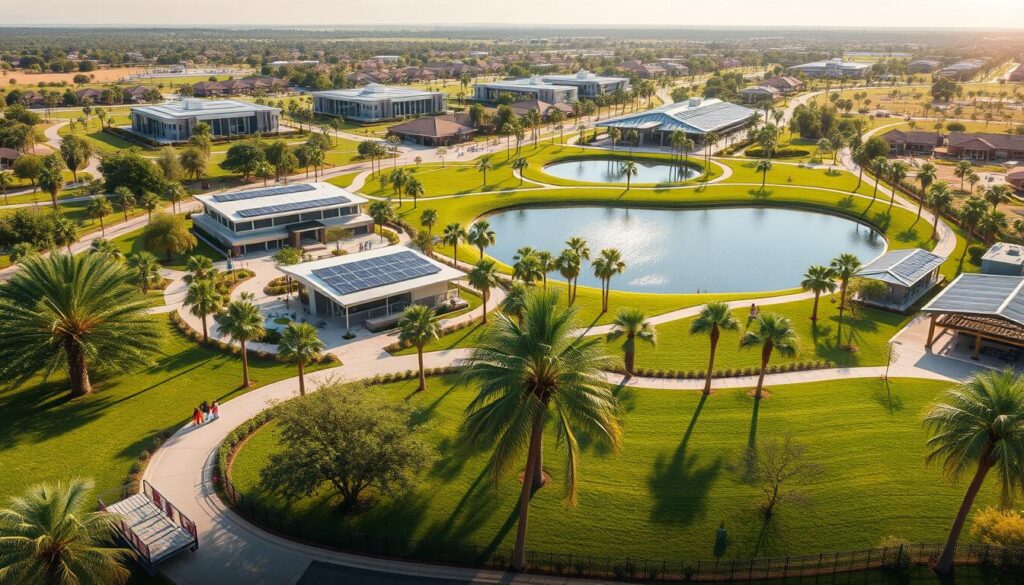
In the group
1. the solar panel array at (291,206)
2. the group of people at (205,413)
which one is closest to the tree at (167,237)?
the solar panel array at (291,206)

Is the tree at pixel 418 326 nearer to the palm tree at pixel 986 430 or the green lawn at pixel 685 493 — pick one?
the green lawn at pixel 685 493

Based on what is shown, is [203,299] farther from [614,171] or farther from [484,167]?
[614,171]

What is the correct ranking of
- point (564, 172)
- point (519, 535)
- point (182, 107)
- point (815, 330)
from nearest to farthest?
point (519, 535) → point (815, 330) → point (564, 172) → point (182, 107)

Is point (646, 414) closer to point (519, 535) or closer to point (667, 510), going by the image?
point (667, 510)

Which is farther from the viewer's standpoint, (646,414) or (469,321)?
(469,321)

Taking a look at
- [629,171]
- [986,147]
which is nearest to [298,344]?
[629,171]

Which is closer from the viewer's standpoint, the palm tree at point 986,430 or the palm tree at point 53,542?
the palm tree at point 53,542

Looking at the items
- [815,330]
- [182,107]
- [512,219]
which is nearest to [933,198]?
[815,330]
